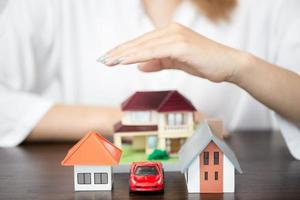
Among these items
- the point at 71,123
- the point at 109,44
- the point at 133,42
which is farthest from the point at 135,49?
the point at 109,44

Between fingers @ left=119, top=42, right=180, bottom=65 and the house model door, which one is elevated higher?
fingers @ left=119, top=42, right=180, bottom=65

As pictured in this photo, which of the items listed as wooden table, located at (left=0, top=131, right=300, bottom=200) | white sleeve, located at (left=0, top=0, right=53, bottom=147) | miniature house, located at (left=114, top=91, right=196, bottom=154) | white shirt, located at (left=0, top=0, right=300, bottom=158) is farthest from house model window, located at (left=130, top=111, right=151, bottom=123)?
white shirt, located at (left=0, top=0, right=300, bottom=158)

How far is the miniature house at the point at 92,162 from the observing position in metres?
0.82

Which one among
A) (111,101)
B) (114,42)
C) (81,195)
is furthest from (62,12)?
(81,195)

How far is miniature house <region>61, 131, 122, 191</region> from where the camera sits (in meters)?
0.82

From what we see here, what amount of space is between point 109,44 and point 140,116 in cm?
49

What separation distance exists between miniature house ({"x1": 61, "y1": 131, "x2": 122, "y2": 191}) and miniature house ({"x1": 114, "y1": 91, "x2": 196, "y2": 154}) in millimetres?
173

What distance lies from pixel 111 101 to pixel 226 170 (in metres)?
0.69

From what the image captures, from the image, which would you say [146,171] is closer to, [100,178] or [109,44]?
[100,178]

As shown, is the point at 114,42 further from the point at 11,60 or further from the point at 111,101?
the point at 11,60

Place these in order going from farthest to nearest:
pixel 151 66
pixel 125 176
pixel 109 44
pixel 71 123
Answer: pixel 109 44 < pixel 71 123 < pixel 151 66 < pixel 125 176

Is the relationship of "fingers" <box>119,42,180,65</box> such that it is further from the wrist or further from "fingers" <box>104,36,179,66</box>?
the wrist

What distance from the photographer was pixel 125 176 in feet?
3.01

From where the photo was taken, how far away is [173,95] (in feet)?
3.26
